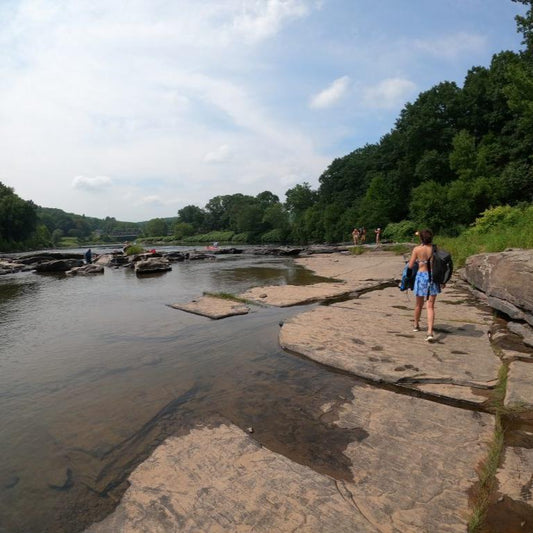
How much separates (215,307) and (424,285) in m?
6.07

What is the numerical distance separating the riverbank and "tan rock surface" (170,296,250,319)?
4.53 m

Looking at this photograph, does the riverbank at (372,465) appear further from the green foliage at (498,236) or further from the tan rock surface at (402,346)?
the green foliage at (498,236)

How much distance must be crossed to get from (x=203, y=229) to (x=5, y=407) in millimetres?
154943

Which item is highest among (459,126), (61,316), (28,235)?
(459,126)

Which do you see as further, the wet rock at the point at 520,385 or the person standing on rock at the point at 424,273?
the person standing on rock at the point at 424,273

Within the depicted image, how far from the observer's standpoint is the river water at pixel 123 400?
311 centimetres

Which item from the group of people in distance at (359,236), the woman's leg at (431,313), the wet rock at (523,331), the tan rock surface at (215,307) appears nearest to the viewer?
the wet rock at (523,331)

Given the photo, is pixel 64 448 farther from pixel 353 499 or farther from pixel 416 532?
pixel 416 532

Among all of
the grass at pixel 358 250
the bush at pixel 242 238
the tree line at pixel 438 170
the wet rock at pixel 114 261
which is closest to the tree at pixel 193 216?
the bush at pixel 242 238

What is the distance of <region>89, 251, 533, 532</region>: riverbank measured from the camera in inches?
101

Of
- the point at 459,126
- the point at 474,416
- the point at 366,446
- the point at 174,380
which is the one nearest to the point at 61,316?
the point at 174,380

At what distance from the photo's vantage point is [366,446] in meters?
3.45

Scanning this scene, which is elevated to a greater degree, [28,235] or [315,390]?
[28,235]

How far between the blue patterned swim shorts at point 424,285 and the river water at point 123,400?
2866 millimetres
